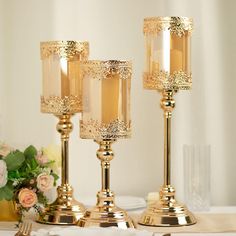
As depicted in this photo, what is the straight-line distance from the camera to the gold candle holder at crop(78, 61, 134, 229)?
1.89m

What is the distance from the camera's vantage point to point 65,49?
2062mm

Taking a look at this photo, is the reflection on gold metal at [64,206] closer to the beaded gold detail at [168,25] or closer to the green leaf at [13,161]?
the green leaf at [13,161]

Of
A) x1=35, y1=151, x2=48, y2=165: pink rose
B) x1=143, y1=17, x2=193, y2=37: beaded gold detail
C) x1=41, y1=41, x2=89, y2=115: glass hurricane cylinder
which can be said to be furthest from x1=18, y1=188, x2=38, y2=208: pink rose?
x1=143, y1=17, x2=193, y2=37: beaded gold detail

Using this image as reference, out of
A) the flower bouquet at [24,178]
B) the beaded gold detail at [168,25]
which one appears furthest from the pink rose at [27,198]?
the beaded gold detail at [168,25]

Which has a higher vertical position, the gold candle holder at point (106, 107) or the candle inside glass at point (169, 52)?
the candle inside glass at point (169, 52)

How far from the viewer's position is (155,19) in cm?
202

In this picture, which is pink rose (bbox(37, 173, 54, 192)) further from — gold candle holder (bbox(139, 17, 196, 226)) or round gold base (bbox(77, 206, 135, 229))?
gold candle holder (bbox(139, 17, 196, 226))

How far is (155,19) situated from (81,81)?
237 mm

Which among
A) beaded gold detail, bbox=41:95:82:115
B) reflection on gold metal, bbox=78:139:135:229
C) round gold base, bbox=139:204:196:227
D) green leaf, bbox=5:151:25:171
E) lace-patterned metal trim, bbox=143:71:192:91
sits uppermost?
lace-patterned metal trim, bbox=143:71:192:91

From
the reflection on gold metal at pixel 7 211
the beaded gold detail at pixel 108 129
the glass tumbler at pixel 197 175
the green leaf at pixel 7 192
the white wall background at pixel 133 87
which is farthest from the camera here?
the white wall background at pixel 133 87

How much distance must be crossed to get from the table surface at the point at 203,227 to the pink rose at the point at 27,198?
7cm

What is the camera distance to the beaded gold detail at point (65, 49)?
6.77ft

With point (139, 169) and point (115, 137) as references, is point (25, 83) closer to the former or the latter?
point (139, 169)

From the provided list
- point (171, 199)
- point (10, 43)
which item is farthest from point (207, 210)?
point (10, 43)
